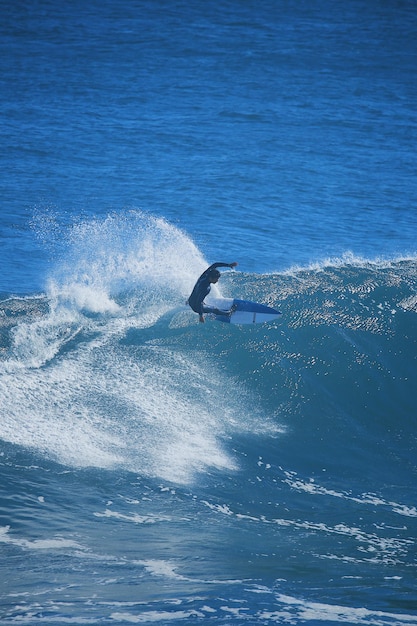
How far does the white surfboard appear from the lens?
1883cm

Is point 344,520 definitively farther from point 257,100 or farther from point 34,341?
point 257,100

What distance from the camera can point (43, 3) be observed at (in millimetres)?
56219

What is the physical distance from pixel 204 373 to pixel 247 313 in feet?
5.94

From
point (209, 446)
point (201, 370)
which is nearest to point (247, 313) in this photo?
point (201, 370)

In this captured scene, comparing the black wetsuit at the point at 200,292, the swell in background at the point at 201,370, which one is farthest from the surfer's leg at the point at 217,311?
the swell in background at the point at 201,370

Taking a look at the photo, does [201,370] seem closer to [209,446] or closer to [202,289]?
[202,289]

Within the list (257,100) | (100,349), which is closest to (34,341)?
(100,349)

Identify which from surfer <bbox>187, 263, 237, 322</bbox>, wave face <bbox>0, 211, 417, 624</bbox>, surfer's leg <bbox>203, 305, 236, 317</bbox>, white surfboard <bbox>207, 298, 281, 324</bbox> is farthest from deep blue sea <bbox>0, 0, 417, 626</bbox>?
Answer: surfer <bbox>187, 263, 237, 322</bbox>

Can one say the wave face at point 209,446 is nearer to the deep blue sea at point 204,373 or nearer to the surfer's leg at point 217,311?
the deep blue sea at point 204,373

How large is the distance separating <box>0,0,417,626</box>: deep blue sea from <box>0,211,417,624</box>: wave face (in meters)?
0.04

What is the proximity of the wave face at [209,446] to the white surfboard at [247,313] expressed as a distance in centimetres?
50

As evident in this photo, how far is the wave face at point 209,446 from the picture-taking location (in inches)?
480

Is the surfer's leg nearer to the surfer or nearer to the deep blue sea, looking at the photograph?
the surfer

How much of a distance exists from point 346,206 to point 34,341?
61.2ft
